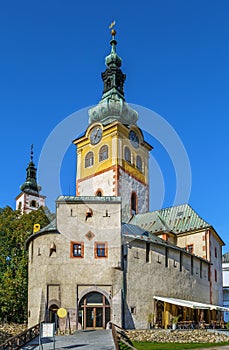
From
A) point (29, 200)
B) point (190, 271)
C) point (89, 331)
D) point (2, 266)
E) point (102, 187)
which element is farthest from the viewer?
point (29, 200)

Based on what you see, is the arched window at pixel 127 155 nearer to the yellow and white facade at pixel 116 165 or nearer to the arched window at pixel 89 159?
the yellow and white facade at pixel 116 165

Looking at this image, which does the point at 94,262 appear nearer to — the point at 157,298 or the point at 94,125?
the point at 157,298

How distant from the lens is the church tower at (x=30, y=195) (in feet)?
274

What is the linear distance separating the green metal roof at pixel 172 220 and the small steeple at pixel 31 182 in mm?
36237

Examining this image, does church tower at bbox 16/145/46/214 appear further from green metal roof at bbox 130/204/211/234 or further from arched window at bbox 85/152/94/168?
green metal roof at bbox 130/204/211/234

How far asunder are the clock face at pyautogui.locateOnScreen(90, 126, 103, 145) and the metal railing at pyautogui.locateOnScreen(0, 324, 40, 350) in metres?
32.0

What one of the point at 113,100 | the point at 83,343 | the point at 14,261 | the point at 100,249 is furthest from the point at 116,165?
the point at 83,343

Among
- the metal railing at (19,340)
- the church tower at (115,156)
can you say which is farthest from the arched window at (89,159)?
the metal railing at (19,340)

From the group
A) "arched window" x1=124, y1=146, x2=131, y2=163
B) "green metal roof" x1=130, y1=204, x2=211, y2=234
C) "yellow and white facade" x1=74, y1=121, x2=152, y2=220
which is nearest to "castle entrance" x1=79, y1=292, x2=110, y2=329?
"green metal roof" x1=130, y1=204, x2=211, y2=234

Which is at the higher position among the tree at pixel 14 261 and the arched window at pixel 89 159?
the arched window at pixel 89 159

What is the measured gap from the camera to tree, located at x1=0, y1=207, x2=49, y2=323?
140 ft

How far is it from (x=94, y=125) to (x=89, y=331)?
1240 inches

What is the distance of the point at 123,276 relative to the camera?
34.0 m

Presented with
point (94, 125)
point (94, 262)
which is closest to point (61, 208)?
point (94, 262)
